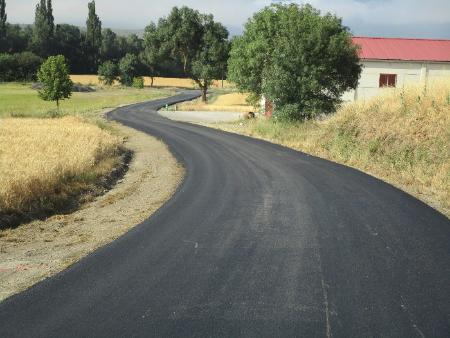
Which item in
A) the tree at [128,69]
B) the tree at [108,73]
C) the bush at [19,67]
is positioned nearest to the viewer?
the bush at [19,67]

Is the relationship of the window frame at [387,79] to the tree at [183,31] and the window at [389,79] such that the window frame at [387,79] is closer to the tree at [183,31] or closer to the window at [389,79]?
the window at [389,79]

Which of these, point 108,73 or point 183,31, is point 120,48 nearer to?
point 108,73

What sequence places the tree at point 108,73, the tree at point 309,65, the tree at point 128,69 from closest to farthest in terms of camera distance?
1. the tree at point 309,65
2. the tree at point 108,73
3. the tree at point 128,69

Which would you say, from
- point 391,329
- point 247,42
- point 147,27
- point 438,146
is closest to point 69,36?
point 147,27

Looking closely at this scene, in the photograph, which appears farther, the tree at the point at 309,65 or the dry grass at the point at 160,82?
the dry grass at the point at 160,82

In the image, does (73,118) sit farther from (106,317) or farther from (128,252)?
(106,317)

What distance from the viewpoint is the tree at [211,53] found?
215ft

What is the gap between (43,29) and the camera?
125625 mm

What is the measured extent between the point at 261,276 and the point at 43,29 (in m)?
135

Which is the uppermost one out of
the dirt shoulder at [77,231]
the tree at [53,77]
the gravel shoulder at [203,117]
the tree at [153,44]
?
the tree at [153,44]

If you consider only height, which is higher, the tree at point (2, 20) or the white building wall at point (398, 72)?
the tree at point (2, 20)

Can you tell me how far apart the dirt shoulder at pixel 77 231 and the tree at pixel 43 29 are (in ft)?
401

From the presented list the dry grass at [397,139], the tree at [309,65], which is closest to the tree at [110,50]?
the tree at [309,65]

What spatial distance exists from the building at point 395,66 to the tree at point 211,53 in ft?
95.9
